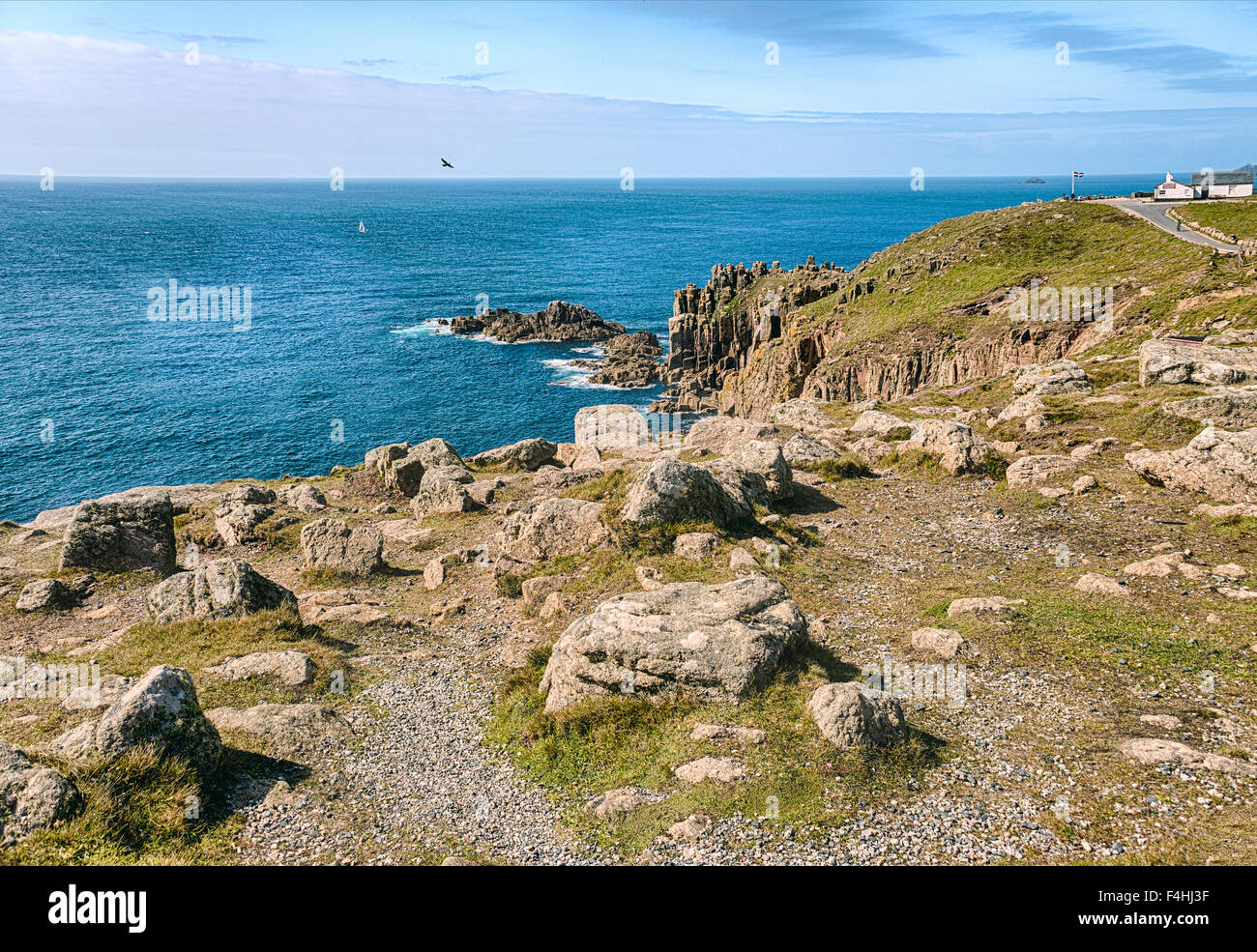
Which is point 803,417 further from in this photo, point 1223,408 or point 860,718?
point 860,718

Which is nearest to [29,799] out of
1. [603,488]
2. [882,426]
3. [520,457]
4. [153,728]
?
[153,728]

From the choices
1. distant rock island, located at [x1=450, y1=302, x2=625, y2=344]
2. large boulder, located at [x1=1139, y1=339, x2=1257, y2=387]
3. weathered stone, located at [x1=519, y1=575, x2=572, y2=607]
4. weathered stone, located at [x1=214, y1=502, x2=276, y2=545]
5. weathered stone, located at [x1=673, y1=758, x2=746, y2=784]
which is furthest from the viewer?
distant rock island, located at [x1=450, y1=302, x2=625, y2=344]

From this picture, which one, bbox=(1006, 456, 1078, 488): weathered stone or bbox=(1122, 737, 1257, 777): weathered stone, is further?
bbox=(1006, 456, 1078, 488): weathered stone

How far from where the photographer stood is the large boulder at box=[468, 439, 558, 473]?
137ft

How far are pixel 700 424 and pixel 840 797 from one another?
2988cm

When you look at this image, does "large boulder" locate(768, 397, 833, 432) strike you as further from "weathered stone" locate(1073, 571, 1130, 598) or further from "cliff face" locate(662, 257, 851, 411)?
"cliff face" locate(662, 257, 851, 411)

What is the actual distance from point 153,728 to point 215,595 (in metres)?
9.31

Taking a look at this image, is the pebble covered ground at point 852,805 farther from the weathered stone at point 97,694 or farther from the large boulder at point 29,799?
the weathered stone at point 97,694

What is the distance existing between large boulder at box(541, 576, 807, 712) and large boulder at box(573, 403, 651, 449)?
26.1 m

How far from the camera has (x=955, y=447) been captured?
30.7m

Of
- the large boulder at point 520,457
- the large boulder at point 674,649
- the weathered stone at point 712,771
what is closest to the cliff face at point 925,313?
the large boulder at point 520,457

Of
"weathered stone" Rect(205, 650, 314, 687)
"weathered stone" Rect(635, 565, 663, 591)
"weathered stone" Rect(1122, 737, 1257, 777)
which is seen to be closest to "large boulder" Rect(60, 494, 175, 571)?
"weathered stone" Rect(205, 650, 314, 687)

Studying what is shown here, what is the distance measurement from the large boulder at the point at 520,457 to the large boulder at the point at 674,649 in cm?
2447

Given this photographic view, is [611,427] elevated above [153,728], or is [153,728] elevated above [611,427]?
[611,427]
